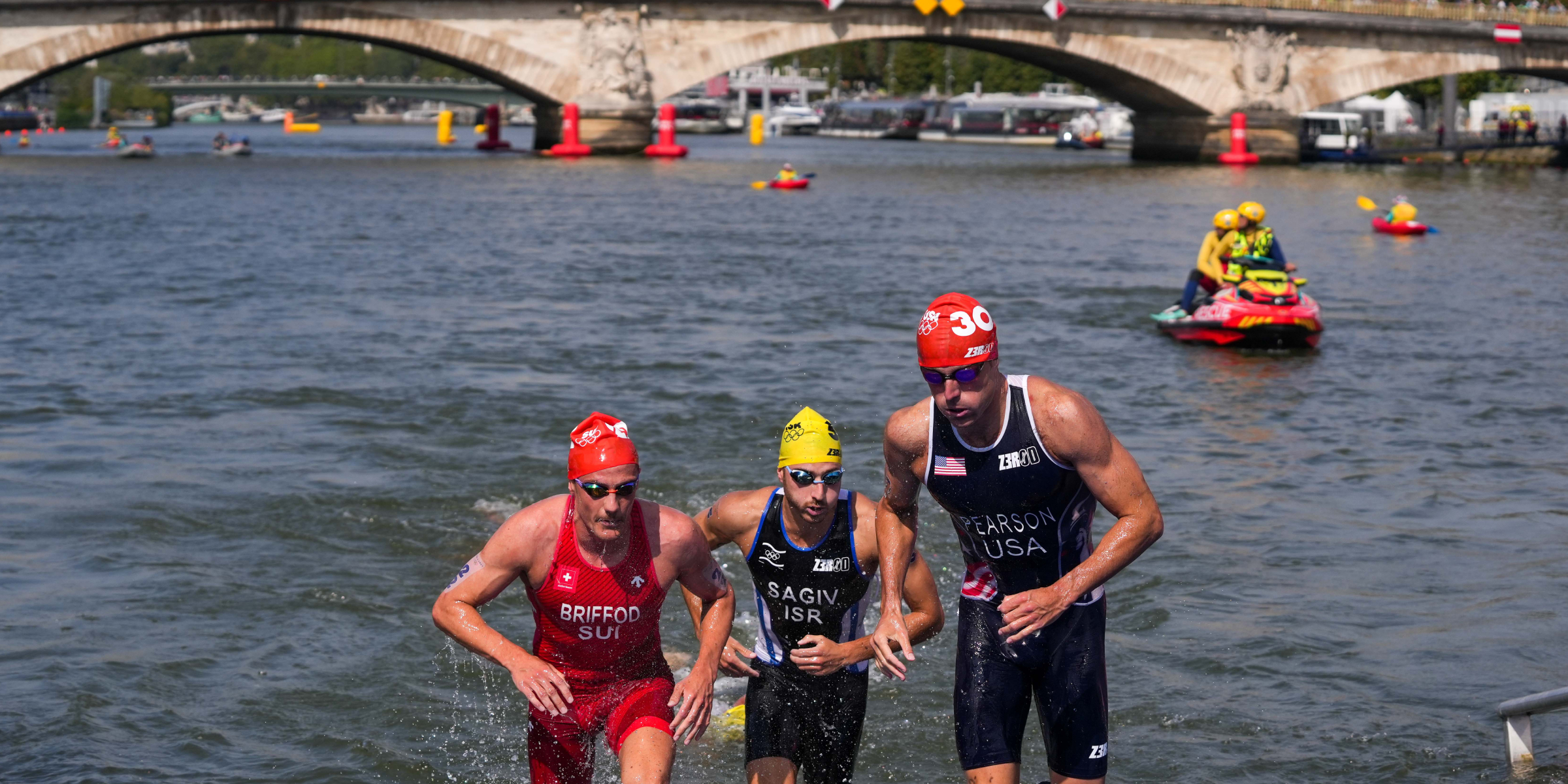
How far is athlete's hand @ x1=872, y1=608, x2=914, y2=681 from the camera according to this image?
20.8 feet

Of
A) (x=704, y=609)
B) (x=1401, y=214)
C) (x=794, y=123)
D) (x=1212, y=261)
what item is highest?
(x=794, y=123)

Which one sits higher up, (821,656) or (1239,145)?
(1239,145)

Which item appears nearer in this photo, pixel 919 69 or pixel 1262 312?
pixel 1262 312

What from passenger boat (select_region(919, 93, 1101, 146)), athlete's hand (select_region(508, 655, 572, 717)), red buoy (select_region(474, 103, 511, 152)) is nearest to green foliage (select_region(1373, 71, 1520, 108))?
passenger boat (select_region(919, 93, 1101, 146))

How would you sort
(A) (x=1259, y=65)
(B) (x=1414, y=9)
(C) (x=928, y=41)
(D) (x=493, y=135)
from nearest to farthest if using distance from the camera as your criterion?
(C) (x=928, y=41) → (A) (x=1259, y=65) → (B) (x=1414, y=9) → (D) (x=493, y=135)

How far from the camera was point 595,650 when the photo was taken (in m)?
6.52

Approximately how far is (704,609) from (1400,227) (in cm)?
3655

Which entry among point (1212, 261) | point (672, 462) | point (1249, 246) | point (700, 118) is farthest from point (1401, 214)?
point (700, 118)

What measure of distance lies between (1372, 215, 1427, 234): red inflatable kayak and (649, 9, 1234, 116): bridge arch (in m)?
30.0

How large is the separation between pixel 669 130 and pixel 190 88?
3320 inches

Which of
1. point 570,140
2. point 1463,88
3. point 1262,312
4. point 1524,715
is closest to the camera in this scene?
point 1524,715

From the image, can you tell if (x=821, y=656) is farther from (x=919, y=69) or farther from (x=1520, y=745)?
(x=919, y=69)

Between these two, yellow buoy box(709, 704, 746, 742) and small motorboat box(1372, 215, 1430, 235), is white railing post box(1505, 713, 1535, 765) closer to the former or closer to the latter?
yellow buoy box(709, 704, 746, 742)

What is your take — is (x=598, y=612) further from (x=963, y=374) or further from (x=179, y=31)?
(x=179, y=31)
